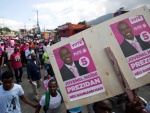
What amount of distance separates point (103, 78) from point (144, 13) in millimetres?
777

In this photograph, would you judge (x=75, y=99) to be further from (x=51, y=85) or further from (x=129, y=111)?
(x=51, y=85)

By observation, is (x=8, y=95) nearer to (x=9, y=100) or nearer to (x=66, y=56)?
(x=9, y=100)

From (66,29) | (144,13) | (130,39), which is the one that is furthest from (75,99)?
(66,29)

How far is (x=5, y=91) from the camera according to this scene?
3123 millimetres

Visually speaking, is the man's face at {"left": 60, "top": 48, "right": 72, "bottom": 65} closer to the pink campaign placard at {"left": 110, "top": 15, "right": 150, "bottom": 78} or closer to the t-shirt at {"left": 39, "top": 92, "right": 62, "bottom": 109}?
the pink campaign placard at {"left": 110, "top": 15, "right": 150, "bottom": 78}

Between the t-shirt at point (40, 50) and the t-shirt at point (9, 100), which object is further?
the t-shirt at point (40, 50)

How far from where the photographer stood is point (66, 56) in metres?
2.12

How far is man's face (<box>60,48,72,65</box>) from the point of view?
6.90ft

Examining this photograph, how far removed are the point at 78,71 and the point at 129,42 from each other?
60 cm

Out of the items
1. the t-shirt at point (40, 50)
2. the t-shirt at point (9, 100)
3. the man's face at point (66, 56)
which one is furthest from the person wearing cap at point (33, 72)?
the t-shirt at point (40, 50)

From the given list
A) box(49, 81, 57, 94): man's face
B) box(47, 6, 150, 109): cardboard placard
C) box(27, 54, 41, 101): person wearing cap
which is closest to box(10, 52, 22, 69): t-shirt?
box(27, 54, 41, 101): person wearing cap

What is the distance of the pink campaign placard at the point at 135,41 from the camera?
1968mm

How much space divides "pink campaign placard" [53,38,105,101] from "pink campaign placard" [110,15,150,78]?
0.36 meters

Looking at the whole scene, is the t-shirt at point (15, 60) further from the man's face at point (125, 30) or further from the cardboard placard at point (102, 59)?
the man's face at point (125, 30)
